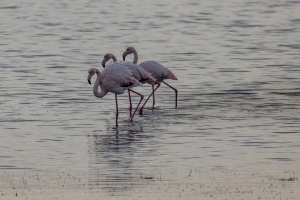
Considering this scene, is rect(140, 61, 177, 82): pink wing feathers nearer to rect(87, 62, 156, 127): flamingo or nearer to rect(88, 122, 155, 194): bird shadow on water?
rect(87, 62, 156, 127): flamingo

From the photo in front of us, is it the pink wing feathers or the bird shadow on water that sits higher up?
the bird shadow on water

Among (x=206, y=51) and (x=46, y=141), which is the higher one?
(x=46, y=141)

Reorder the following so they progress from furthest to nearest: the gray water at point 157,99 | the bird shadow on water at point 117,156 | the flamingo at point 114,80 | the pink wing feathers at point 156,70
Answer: the pink wing feathers at point 156,70 → the flamingo at point 114,80 → the gray water at point 157,99 → the bird shadow on water at point 117,156

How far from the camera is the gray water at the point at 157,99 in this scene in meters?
16.8

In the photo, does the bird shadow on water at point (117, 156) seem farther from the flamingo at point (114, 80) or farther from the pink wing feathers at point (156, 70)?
the pink wing feathers at point (156, 70)

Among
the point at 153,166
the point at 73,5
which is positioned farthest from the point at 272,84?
the point at 73,5

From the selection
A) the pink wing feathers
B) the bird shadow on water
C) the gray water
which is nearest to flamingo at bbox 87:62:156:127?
the gray water

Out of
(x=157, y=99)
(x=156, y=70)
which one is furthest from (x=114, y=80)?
(x=157, y=99)

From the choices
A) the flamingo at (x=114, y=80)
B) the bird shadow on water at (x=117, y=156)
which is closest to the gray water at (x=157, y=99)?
the bird shadow on water at (x=117, y=156)

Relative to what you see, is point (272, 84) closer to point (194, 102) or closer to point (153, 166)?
point (194, 102)

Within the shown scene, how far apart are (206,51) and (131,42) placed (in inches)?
151

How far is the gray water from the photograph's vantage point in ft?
55.2

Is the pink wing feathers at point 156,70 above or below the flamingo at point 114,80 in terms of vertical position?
below

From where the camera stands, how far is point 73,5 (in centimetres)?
5428
